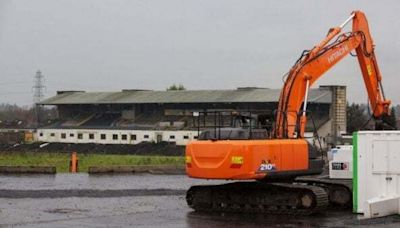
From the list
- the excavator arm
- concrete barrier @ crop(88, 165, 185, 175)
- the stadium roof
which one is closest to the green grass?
concrete barrier @ crop(88, 165, 185, 175)

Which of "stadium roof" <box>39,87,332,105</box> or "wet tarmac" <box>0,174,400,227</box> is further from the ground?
"stadium roof" <box>39,87,332,105</box>

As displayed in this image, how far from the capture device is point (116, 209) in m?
18.7

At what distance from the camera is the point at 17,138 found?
9462cm

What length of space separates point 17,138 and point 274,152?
81663 mm

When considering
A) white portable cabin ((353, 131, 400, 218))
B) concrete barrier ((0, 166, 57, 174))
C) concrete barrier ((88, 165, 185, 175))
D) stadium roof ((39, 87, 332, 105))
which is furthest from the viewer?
stadium roof ((39, 87, 332, 105))

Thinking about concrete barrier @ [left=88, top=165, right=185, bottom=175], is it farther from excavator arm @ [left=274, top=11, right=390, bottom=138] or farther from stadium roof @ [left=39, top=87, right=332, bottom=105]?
stadium roof @ [left=39, top=87, right=332, bottom=105]

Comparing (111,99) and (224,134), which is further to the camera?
(111,99)

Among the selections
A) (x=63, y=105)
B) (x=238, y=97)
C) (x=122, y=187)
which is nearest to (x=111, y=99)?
(x=63, y=105)

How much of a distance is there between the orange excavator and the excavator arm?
1.1 inches

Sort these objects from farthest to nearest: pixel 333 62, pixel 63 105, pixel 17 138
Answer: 1. pixel 63 105
2. pixel 17 138
3. pixel 333 62

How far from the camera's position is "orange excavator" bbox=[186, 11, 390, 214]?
17078mm

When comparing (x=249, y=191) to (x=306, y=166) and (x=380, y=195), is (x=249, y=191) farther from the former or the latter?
(x=380, y=195)

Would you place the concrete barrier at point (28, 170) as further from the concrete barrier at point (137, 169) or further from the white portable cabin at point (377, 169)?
the white portable cabin at point (377, 169)

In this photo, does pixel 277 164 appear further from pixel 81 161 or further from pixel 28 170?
pixel 81 161
